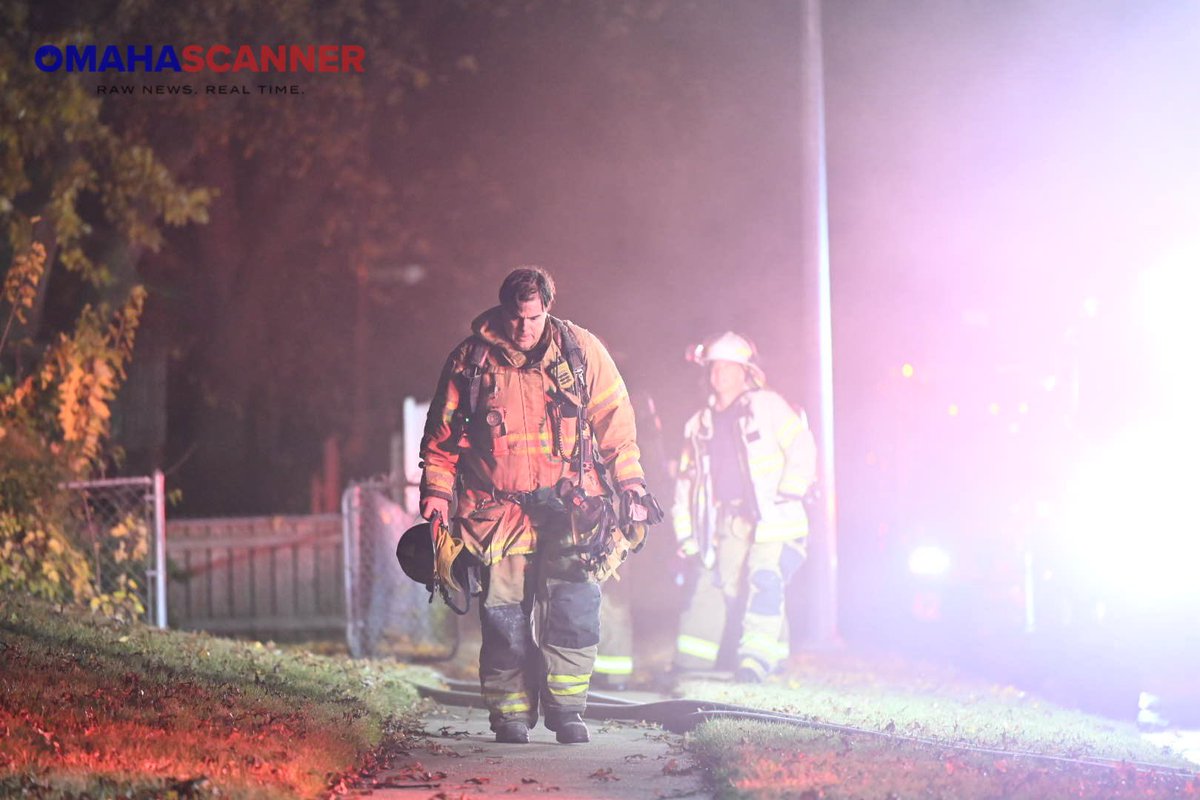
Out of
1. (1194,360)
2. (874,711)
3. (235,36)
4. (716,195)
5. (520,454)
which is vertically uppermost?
(235,36)

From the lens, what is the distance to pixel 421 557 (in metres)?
6.28

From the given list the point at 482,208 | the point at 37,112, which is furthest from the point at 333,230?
the point at 37,112

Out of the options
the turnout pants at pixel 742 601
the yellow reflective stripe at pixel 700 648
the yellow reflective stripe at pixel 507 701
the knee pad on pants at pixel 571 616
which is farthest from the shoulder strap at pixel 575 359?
the yellow reflective stripe at pixel 700 648

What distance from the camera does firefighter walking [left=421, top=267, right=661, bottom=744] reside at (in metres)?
6.30

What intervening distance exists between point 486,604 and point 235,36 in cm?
848

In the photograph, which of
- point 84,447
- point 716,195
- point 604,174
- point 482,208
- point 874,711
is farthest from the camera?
point 482,208

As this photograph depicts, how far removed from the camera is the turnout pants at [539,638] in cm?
632

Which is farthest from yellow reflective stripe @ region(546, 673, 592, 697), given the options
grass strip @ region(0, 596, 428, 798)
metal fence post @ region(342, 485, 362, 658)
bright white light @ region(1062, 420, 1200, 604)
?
bright white light @ region(1062, 420, 1200, 604)

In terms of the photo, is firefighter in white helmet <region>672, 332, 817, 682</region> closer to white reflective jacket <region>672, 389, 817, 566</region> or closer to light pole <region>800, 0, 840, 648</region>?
white reflective jacket <region>672, 389, 817, 566</region>

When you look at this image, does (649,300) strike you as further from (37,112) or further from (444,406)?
(444,406)

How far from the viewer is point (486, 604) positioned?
20.9 ft

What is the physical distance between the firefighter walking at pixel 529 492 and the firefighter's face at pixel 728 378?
295 cm

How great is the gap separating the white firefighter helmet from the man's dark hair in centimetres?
298

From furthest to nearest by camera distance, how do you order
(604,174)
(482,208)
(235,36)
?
(482,208) < (604,174) < (235,36)
